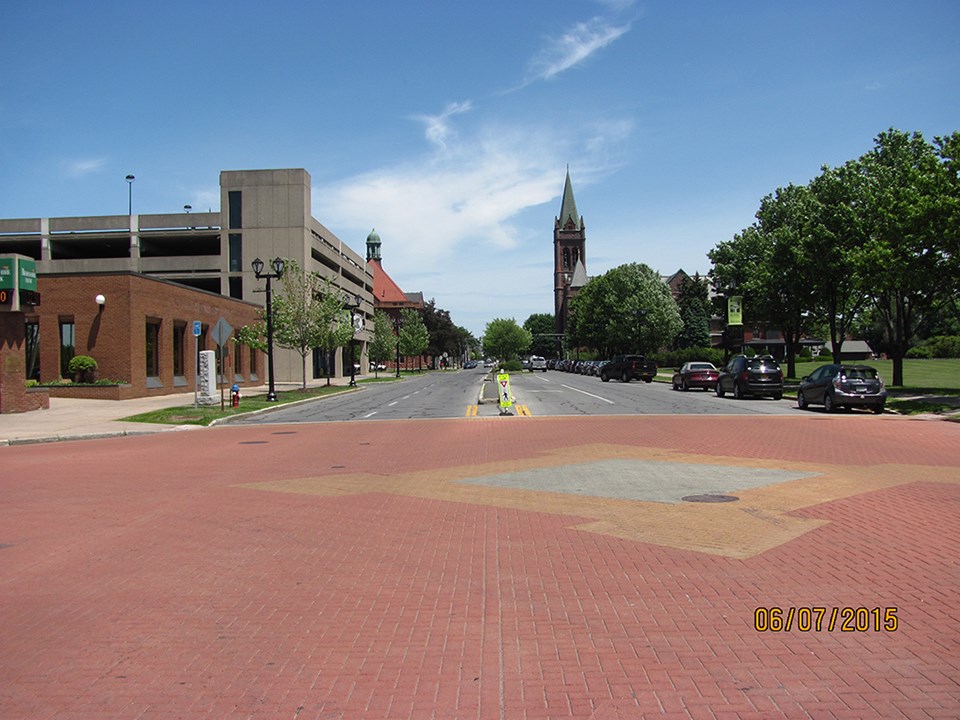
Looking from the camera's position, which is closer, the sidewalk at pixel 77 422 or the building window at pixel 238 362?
the sidewalk at pixel 77 422

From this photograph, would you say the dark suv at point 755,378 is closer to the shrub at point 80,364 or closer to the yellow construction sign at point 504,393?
the yellow construction sign at point 504,393

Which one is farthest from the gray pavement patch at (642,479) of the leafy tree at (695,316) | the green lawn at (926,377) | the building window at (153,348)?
the leafy tree at (695,316)

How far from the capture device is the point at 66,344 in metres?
35.1

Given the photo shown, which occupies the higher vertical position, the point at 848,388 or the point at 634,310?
the point at 634,310

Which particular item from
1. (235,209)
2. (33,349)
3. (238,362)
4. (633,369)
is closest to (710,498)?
(33,349)

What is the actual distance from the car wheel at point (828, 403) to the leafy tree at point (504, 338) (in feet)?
357

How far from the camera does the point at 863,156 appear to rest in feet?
137

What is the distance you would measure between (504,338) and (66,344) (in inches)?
4166

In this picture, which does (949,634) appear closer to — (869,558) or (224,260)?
(869,558)

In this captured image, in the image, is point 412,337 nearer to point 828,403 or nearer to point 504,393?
point 504,393

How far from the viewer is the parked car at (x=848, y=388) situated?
80.5 feet

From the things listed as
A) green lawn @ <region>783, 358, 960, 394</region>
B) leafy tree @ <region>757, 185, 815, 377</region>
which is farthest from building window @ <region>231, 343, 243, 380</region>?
green lawn @ <region>783, 358, 960, 394</region>

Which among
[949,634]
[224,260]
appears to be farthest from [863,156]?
[224,260]

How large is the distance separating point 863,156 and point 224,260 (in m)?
46.7
